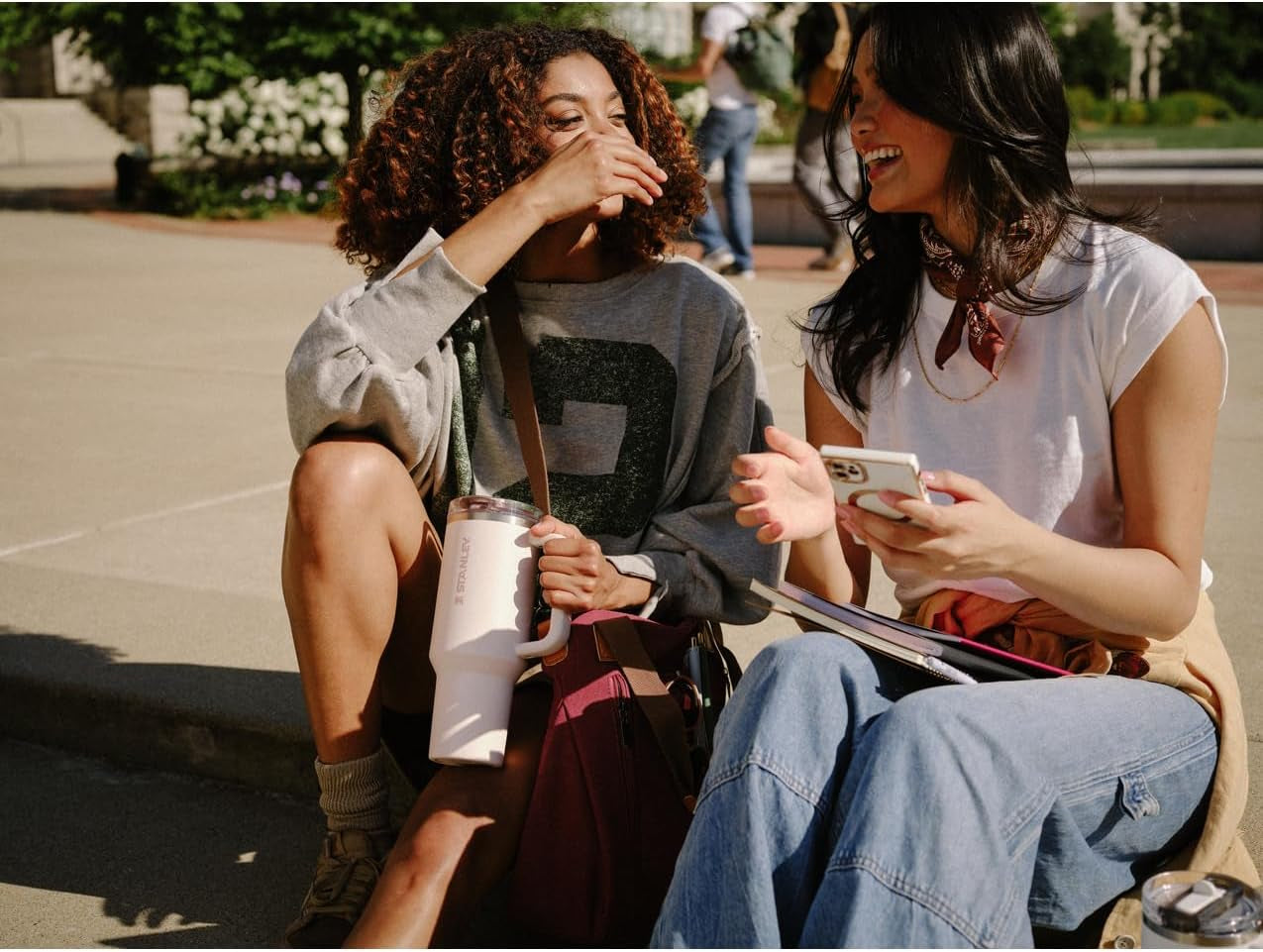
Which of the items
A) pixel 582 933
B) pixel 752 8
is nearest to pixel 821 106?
pixel 752 8

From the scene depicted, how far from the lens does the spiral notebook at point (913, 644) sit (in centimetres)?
209

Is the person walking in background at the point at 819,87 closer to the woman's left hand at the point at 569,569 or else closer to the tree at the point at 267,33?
the tree at the point at 267,33

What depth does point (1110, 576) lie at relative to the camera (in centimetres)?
208

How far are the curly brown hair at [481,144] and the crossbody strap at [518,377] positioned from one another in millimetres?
205

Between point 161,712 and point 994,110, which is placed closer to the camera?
point 994,110

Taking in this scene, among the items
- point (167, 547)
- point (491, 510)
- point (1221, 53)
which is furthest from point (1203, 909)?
point (1221, 53)

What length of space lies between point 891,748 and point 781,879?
22 centimetres

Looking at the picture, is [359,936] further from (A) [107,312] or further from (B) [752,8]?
(B) [752,8]

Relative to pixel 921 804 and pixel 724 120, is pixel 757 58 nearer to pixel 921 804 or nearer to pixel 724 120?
pixel 724 120

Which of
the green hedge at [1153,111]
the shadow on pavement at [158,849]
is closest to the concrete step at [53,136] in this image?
the green hedge at [1153,111]

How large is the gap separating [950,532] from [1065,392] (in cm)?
49

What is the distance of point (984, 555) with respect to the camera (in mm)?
1961

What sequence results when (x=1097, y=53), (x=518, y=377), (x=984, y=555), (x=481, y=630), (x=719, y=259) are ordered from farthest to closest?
(x=1097, y=53) → (x=719, y=259) → (x=518, y=377) → (x=481, y=630) → (x=984, y=555)

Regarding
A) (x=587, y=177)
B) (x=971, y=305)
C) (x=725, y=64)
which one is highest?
(x=725, y=64)
